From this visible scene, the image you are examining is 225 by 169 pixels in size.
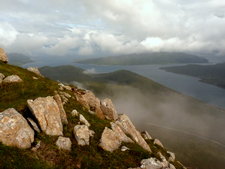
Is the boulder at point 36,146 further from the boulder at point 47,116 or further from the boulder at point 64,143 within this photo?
the boulder at point 47,116

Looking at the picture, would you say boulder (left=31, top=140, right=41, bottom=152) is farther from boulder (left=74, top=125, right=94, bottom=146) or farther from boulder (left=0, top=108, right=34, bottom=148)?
boulder (left=74, top=125, right=94, bottom=146)

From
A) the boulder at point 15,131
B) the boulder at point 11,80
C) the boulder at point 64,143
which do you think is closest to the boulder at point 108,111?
the boulder at point 11,80

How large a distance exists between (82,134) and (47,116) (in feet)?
17.8

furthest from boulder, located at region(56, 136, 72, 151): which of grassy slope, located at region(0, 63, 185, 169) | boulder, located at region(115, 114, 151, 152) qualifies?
boulder, located at region(115, 114, 151, 152)

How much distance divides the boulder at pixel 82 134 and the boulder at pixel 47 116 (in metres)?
2.17

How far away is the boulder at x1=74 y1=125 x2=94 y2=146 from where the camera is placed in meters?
24.5

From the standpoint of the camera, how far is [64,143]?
22.9m

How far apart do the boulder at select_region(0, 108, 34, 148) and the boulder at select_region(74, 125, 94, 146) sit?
5872mm

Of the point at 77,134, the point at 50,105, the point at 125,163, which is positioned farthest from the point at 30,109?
the point at 125,163

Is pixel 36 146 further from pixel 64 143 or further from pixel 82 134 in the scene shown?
pixel 82 134

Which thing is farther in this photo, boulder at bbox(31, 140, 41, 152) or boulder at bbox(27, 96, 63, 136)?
boulder at bbox(27, 96, 63, 136)

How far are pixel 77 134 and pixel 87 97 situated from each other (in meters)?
25.4

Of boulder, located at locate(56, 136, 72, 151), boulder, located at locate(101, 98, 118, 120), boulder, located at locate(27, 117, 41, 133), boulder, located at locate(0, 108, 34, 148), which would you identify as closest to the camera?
boulder, located at locate(0, 108, 34, 148)

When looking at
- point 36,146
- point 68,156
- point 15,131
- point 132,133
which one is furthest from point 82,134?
point 132,133
